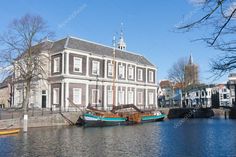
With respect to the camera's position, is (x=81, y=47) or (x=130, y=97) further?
(x=130, y=97)

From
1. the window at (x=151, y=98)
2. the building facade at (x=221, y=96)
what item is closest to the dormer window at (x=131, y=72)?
the window at (x=151, y=98)

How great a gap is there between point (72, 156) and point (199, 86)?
54081 mm

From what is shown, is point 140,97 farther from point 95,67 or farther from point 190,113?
point 95,67

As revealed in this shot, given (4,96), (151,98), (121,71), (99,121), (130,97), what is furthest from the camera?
(4,96)

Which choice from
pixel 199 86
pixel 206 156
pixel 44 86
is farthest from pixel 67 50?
pixel 199 86

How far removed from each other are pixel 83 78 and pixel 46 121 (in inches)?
468

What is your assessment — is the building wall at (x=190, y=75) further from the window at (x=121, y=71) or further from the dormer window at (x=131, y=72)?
the window at (x=121, y=71)

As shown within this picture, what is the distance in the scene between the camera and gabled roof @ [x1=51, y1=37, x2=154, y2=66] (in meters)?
46.0

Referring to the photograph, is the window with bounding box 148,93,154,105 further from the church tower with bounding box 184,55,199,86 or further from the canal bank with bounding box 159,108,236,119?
the church tower with bounding box 184,55,199,86

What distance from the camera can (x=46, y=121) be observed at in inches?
1416

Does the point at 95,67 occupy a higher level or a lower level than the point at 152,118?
higher

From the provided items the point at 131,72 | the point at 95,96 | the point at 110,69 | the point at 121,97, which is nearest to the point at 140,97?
the point at 131,72

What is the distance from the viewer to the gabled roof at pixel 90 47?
46.0 metres

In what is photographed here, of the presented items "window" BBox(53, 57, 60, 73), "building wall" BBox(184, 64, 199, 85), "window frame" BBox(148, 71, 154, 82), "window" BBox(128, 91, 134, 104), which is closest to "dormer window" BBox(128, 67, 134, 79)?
"window" BBox(128, 91, 134, 104)
